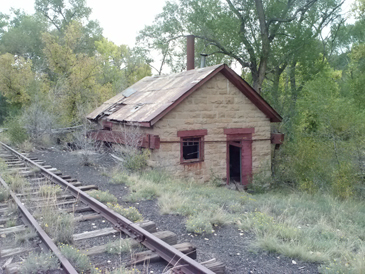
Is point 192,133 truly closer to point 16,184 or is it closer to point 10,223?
point 16,184

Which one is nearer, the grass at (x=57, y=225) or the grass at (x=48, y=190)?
the grass at (x=57, y=225)

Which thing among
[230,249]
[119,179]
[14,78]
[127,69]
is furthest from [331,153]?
[127,69]

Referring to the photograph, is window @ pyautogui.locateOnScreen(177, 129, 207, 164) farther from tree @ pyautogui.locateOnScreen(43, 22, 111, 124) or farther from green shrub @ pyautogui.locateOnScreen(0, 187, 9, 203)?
tree @ pyautogui.locateOnScreen(43, 22, 111, 124)

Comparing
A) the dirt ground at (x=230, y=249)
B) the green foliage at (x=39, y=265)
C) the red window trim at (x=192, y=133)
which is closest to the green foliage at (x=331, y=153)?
the red window trim at (x=192, y=133)

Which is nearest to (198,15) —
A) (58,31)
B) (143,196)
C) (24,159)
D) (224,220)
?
(24,159)

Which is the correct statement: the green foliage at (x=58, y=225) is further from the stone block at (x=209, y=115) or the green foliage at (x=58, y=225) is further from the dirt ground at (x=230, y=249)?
the stone block at (x=209, y=115)

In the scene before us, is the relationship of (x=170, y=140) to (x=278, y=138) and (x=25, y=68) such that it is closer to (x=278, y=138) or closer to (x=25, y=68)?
(x=278, y=138)

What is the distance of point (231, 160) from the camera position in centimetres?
1602

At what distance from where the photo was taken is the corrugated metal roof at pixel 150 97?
11789mm

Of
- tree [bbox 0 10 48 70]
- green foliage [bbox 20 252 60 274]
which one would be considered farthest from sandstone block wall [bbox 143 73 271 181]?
tree [bbox 0 10 48 70]

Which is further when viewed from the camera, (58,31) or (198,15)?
(58,31)

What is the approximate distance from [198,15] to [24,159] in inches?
627

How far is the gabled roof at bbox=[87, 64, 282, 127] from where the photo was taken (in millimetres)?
11555

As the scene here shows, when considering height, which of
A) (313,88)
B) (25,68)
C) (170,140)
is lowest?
(170,140)
